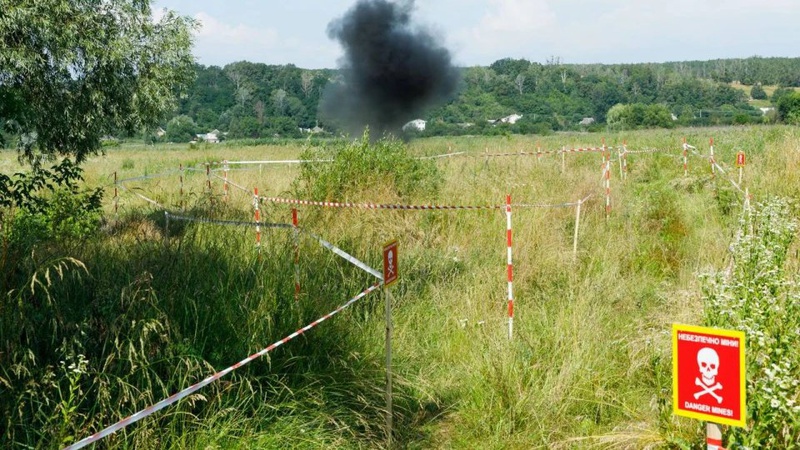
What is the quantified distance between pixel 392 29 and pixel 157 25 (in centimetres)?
2283

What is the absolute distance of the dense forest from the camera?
75125mm

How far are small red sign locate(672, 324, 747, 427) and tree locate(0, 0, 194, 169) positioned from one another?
1231 cm

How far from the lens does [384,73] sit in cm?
3841

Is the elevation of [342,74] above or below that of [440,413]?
above

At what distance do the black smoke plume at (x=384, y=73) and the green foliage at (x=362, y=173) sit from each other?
968 inches

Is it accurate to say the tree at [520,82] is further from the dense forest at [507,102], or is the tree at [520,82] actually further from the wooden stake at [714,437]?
the wooden stake at [714,437]

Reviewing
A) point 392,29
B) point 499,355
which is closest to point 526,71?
point 392,29

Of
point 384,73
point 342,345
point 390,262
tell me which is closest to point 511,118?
point 384,73

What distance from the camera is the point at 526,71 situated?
400 ft

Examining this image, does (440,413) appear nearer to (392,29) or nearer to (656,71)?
(392,29)

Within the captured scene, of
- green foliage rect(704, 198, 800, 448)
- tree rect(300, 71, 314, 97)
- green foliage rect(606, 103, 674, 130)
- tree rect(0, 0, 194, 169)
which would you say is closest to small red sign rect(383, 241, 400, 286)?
green foliage rect(704, 198, 800, 448)

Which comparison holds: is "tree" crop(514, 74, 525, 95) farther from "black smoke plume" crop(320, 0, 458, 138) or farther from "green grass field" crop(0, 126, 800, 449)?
"green grass field" crop(0, 126, 800, 449)

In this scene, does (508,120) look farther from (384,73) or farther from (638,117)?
(384,73)

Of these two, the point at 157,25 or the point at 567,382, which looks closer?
the point at 567,382
